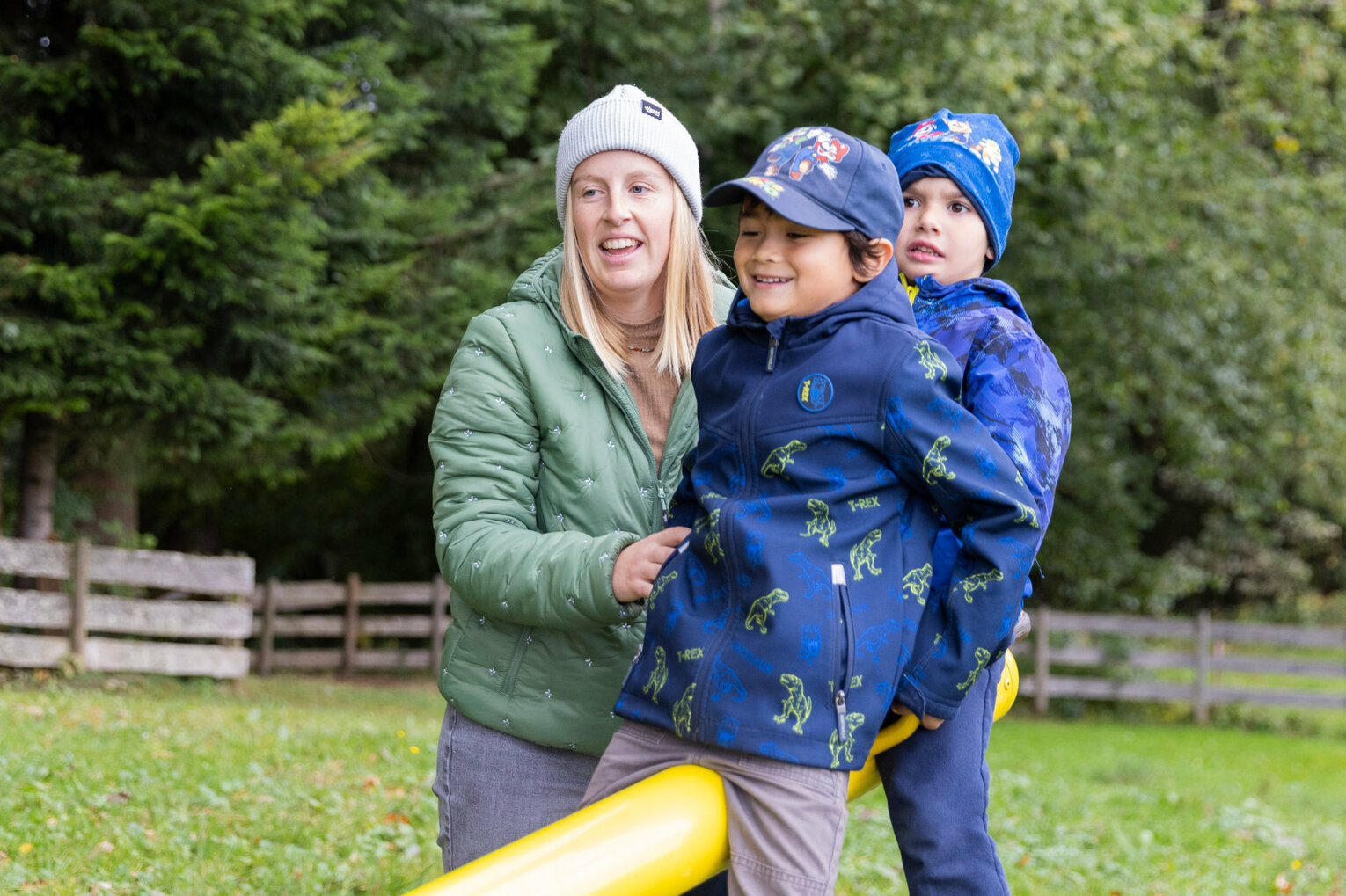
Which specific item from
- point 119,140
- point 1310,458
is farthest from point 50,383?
point 1310,458

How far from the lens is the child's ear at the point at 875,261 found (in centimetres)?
193

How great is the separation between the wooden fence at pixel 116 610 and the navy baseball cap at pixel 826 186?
29.1 feet

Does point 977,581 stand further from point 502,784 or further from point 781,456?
point 502,784

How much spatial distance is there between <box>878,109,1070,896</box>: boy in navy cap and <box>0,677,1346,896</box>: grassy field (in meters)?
2.69

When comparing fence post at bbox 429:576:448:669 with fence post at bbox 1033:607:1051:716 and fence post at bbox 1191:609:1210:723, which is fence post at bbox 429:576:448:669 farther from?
fence post at bbox 1191:609:1210:723

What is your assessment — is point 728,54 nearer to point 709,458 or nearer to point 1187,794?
point 1187,794

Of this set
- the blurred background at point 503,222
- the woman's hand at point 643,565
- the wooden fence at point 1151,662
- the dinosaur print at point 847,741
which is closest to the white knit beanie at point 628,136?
the woman's hand at point 643,565

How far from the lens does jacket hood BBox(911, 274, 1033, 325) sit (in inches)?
88.4

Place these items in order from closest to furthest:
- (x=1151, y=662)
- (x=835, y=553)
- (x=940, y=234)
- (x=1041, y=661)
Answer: (x=835, y=553) < (x=940, y=234) < (x=1041, y=661) < (x=1151, y=662)

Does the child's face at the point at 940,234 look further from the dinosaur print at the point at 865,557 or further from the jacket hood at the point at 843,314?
the dinosaur print at the point at 865,557

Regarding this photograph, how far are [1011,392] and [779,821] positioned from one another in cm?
78

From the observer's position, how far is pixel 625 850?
5.58ft

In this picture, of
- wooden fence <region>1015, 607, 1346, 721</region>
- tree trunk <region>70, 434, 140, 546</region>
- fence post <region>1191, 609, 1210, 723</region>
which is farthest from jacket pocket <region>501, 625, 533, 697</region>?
fence post <region>1191, 609, 1210, 723</region>

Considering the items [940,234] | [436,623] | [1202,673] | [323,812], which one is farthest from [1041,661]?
[940,234]
